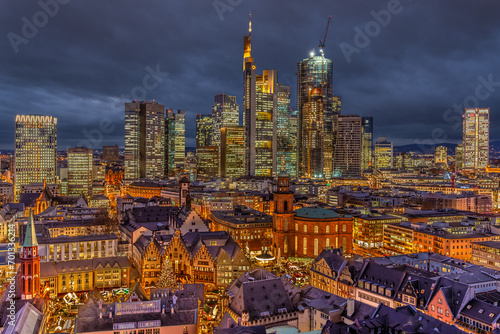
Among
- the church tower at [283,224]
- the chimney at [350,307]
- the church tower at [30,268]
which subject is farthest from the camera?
the church tower at [283,224]

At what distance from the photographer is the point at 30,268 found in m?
63.8

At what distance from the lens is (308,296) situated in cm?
6253

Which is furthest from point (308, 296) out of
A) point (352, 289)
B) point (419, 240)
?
point (419, 240)

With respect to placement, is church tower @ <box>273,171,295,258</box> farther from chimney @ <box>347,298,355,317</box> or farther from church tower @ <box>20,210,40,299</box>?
church tower @ <box>20,210,40,299</box>

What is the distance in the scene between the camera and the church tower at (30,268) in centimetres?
6278

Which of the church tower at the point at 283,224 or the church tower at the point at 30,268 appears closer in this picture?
the church tower at the point at 30,268

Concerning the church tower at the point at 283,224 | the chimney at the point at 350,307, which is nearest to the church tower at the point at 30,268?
the chimney at the point at 350,307

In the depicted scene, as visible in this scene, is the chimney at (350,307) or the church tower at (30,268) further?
the church tower at (30,268)

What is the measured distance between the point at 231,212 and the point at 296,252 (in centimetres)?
3216

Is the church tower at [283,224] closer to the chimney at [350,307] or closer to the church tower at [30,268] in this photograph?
the chimney at [350,307]

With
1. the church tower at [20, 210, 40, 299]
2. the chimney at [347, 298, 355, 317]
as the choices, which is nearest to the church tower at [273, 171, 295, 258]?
the chimney at [347, 298, 355, 317]

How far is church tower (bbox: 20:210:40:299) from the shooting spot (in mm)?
62781

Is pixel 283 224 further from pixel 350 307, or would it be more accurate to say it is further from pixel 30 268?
pixel 30 268

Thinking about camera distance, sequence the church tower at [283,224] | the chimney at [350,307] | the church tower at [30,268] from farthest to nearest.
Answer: the church tower at [283,224] → the church tower at [30,268] → the chimney at [350,307]
